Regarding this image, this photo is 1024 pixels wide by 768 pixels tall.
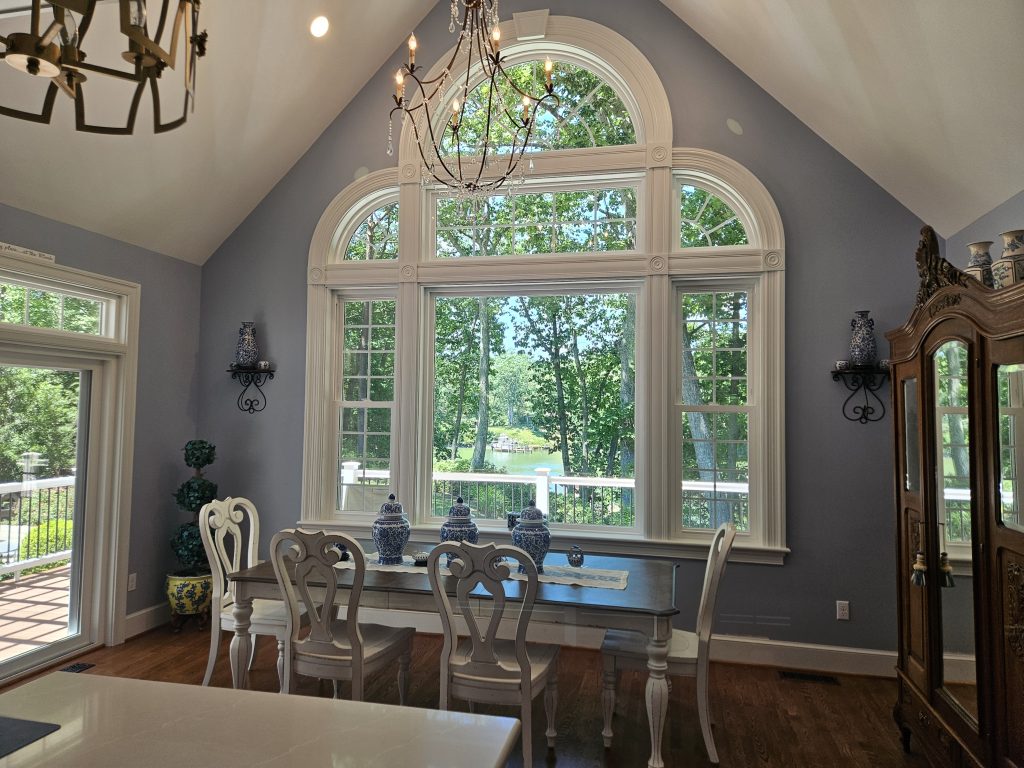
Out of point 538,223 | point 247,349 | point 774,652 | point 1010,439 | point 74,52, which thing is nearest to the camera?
point 74,52

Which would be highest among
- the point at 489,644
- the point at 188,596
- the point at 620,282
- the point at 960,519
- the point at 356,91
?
the point at 356,91

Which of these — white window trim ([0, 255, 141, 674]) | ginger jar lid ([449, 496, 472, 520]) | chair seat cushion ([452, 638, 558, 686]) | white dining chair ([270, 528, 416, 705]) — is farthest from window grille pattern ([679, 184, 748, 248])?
white window trim ([0, 255, 141, 674])

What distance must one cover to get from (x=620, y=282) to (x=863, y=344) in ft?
4.86

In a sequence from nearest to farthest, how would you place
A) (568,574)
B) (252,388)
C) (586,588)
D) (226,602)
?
(586,588) → (568,574) → (226,602) → (252,388)

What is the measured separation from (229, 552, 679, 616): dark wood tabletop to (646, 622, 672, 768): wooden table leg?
149 mm

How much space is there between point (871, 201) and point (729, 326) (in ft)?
3.54

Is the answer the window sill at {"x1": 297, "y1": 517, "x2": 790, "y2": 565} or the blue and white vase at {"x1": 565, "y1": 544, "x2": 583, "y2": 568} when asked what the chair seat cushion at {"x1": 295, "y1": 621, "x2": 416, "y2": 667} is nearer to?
the window sill at {"x1": 297, "y1": 517, "x2": 790, "y2": 565}

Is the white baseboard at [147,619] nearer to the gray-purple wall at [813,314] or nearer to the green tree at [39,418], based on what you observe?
the green tree at [39,418]

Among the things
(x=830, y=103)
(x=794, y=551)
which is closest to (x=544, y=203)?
(x=830, y=103)

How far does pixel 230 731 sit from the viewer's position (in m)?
1.17

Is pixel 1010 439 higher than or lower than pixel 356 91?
lower

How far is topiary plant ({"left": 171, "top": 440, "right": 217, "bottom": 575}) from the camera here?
14.3 ft

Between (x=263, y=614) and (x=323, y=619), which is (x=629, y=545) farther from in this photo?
(x=263, y=614)

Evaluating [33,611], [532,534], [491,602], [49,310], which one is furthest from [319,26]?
[33,611]
